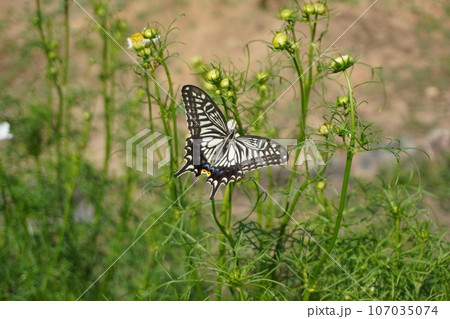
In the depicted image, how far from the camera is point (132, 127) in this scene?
1.82 meters

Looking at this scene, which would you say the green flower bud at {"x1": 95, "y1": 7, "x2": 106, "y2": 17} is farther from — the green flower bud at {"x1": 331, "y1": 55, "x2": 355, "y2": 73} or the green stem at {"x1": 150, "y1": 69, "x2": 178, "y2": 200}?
the green flower bud at {"x1": 331, "y1": 55, "x2": 355, "y2": 73}

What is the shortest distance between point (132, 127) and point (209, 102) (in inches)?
29.6

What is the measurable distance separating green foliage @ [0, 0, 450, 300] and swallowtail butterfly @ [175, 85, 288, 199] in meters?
0.03

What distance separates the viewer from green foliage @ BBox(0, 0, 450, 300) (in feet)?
3.61

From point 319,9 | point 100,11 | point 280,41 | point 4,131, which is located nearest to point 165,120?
point 280,41

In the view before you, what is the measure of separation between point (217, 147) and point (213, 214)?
0.62 feet

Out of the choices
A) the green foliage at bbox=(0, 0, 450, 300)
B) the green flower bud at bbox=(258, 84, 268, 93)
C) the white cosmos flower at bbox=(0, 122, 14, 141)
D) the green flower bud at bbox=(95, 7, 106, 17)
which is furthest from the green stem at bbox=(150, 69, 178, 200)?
the white cosmos flower at bbox=(0, 122, 14, 141)

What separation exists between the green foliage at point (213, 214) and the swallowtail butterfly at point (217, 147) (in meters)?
0.03

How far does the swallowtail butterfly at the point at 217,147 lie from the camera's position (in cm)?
108

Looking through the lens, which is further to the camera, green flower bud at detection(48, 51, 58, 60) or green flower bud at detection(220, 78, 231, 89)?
green flower bud at detection(48, 51, 58, 60)

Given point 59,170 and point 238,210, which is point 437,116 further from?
point 59,170

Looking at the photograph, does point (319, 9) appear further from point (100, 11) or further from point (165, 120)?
point (100, 11)

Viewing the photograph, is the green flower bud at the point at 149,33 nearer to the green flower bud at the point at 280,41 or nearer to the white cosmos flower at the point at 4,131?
the green flower bud at the point at 280,41

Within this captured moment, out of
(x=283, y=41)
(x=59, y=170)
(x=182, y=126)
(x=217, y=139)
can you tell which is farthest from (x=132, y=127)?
(x=182, y=126)
